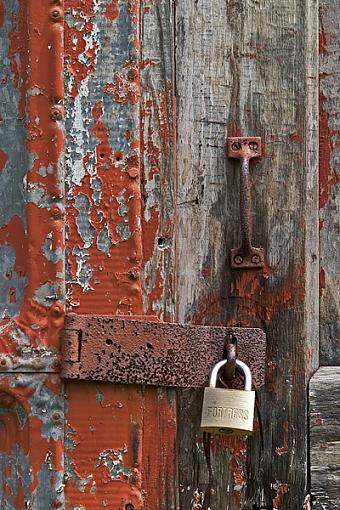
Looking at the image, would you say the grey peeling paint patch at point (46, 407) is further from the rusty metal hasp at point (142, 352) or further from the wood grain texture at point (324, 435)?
the wood grain texture at point (324, 435)

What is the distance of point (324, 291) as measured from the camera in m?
1.40

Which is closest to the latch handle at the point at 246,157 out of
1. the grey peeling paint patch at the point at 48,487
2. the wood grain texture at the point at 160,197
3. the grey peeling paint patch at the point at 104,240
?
the wood grain texture at the point at 160,197

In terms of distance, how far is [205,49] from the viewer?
138 cm

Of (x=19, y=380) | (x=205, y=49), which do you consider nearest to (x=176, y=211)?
(x=205, y=49)

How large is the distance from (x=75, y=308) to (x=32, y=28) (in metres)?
0.48

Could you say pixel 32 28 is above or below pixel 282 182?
above

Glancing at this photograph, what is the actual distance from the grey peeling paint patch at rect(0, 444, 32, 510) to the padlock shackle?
34 cm

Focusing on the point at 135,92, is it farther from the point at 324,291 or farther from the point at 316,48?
the point at 324,291

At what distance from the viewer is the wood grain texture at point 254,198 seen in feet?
4.51

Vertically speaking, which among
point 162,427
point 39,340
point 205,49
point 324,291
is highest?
point 205,49

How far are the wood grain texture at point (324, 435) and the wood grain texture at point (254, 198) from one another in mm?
23

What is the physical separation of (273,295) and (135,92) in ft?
1.39

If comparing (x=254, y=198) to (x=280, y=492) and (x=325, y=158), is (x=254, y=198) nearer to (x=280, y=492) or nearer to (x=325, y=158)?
(x=325, y=158)

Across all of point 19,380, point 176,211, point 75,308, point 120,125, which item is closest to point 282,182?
point 176,211
